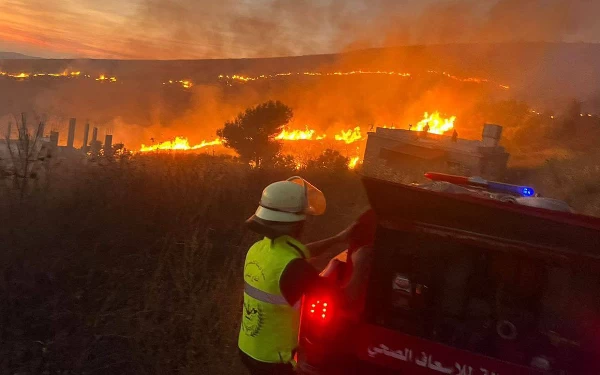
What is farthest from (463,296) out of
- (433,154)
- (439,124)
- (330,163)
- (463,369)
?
(439,124)

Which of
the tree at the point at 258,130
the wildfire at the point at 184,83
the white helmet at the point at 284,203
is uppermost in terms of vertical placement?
the wildfire at the point at 184,83

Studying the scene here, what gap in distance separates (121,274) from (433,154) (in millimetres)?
14923

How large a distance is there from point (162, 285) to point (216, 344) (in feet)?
2.89

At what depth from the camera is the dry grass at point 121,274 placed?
13.5 ft

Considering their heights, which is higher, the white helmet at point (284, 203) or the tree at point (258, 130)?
the tree at point (258, 130)

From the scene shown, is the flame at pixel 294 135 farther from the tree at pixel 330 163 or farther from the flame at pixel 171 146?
the tree at pixel 330 163

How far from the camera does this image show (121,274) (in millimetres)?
5031

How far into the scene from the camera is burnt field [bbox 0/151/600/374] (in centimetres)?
411

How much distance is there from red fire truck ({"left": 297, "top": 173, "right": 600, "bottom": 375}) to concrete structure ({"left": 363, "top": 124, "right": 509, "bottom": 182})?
12202mm

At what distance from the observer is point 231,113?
46500 millimetres

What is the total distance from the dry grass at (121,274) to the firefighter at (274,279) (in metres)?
1.59

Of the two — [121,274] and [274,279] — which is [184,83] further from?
[274,279]

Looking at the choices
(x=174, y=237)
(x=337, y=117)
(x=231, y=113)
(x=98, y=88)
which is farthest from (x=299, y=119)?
(x=174, y=237)

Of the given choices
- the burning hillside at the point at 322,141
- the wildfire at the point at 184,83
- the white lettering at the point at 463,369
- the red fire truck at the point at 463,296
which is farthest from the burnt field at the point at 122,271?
the wildfire at the point at 184,83
